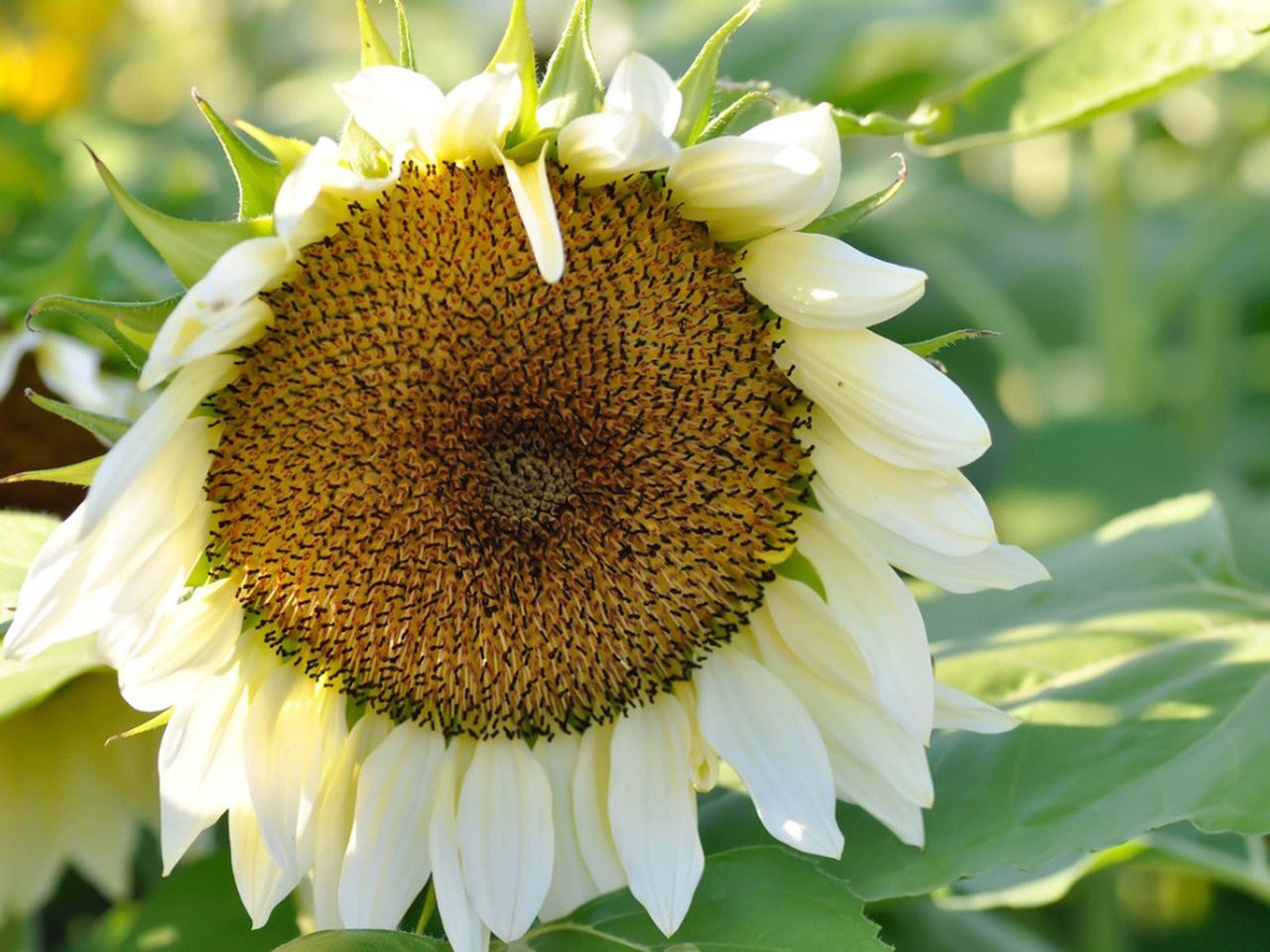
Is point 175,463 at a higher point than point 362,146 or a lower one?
lower

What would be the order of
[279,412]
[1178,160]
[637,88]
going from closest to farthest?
1. [637,88]
2. [279,412]
3. [1178,160]

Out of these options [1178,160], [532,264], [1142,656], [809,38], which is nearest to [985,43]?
[809,38]

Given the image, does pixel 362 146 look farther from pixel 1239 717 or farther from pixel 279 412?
pixel 1239 717

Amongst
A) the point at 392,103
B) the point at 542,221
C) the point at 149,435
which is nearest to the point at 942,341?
the point at 542,221

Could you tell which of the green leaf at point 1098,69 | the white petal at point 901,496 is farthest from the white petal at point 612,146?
the green leaf at point 1098,69

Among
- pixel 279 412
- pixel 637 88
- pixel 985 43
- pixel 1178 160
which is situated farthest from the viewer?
pixel 1178 160

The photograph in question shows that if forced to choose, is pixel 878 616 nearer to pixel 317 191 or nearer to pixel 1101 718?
pixel 1101 718

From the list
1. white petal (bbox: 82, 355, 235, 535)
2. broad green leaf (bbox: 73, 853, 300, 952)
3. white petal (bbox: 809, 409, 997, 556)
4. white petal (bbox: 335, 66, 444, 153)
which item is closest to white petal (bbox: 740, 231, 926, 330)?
white petal (bbox: 809, 409, 997, 556)
